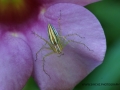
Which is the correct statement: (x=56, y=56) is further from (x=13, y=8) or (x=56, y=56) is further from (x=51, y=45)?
(x=13, y=8)

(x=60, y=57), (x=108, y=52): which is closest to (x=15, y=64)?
(x=60, y=57)

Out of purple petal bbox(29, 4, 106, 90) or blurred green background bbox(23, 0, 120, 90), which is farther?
blurred green background bbox(23, 0, 120, 90)

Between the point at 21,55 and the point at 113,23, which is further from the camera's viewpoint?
the point at 113,23

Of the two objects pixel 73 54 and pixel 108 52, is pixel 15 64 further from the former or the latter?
pixel 108 52

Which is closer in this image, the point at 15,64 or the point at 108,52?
the point at 15,64

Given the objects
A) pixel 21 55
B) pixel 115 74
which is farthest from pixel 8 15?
pixel 115 74
